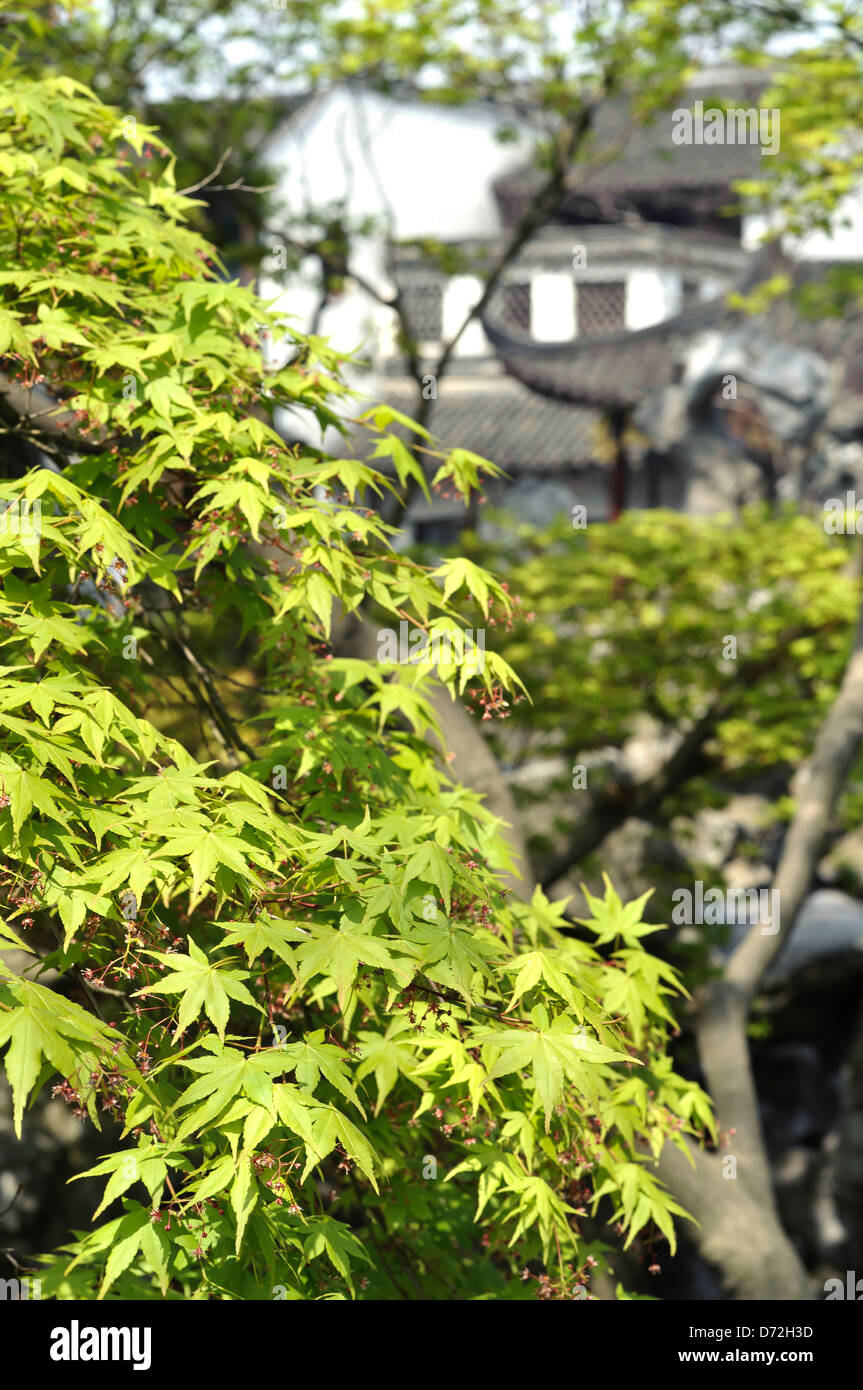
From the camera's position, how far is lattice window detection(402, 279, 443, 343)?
2906 centimetres

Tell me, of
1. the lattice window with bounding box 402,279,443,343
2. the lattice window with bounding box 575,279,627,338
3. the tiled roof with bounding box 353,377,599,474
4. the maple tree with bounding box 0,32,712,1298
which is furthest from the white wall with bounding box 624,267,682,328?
the maple tree with bounding box 0,32,712,1298

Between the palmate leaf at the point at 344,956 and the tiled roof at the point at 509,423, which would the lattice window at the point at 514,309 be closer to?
the tiled roof at the point at 509,423

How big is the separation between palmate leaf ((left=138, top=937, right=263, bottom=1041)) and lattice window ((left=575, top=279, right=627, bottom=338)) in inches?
1082

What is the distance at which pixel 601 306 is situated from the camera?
93.6ft

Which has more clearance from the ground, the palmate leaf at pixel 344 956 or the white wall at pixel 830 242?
the white wall at pixel 830 242

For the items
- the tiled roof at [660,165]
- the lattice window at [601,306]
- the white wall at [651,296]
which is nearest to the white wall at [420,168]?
the tiled roof at [660,165]

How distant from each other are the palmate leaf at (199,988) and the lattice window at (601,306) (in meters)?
27.5

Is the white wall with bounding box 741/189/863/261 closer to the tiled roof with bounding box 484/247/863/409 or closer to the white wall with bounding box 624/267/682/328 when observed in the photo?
the white wall with bounding box 624/267/682/328

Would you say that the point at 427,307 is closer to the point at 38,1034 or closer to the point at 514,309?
the point at 514,309

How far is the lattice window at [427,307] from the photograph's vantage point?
1144 inches

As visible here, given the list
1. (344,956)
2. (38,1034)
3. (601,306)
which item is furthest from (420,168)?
(38,1034)

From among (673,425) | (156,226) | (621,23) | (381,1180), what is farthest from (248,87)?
(673,425)

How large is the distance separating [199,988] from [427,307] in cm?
2815
